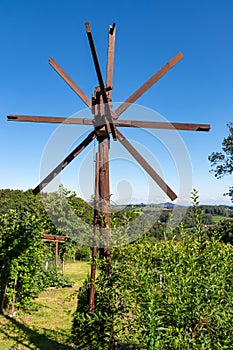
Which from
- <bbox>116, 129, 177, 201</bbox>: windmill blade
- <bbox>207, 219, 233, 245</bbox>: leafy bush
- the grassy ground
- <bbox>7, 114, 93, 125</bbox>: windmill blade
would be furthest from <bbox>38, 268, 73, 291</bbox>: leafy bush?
<bbox>207, 219, 233, 245</bbox>: leafy bush

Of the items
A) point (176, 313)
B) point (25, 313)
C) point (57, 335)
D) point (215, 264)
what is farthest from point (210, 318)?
point (25, 313)

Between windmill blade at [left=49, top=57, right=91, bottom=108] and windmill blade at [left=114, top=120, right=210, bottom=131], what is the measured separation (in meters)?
0.51

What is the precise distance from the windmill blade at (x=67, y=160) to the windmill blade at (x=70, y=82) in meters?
0.43

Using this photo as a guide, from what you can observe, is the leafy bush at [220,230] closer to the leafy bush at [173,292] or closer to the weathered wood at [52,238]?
the leafy bush at [173,292]

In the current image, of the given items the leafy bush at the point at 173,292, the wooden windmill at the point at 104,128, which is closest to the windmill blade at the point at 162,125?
the wooden windmill at the point at 104,128

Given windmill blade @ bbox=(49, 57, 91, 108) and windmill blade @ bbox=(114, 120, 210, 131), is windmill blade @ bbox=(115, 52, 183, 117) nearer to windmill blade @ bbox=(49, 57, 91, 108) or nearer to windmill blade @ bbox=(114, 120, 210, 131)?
windmill blade @ bbox=(114, 120, 210, 131)

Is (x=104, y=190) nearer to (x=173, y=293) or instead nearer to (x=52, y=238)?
(x=173, y=293)

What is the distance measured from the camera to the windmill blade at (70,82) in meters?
3.83

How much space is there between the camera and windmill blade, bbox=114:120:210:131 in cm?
360

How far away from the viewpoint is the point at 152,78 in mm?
3910

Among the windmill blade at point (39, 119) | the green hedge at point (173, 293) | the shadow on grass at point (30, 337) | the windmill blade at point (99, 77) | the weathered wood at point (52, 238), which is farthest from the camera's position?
the weathered wood at point (52, 238)

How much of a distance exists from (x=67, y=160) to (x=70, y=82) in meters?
1.07

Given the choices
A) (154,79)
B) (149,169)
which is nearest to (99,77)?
(154,79)

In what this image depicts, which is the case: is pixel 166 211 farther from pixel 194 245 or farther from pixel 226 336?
pixel 226 336
